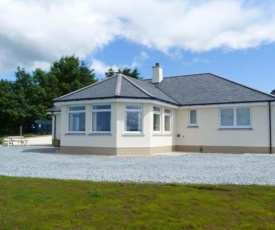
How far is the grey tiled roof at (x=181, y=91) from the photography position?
19734mm

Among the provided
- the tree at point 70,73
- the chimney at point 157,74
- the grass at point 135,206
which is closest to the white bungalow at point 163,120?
the chimney at point 157,74

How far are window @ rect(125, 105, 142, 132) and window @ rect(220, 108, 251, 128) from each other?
6.31 m

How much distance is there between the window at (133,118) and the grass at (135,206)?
10.7m

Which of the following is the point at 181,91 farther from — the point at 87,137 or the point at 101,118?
the point at 87,137

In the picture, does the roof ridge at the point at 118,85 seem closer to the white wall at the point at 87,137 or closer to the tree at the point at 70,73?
the white wall at the point at 87,137

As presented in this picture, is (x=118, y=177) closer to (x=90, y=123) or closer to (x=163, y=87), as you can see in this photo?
(x=90, y=123)

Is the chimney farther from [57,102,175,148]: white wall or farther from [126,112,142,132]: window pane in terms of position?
[126,112,142,132]: window pane

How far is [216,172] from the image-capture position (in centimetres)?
1140

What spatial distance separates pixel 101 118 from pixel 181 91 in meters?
8.19

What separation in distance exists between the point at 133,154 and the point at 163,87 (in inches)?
362

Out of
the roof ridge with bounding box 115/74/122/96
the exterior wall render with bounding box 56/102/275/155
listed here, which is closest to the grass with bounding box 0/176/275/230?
the exterior wall render with bounding box 56/102/275/155

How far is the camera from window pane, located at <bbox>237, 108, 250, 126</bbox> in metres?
20.8

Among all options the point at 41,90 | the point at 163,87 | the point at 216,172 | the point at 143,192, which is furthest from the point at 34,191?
the point at 41,90

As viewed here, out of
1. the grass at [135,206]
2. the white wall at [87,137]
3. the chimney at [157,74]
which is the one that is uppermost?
the chimney at [157,74]
